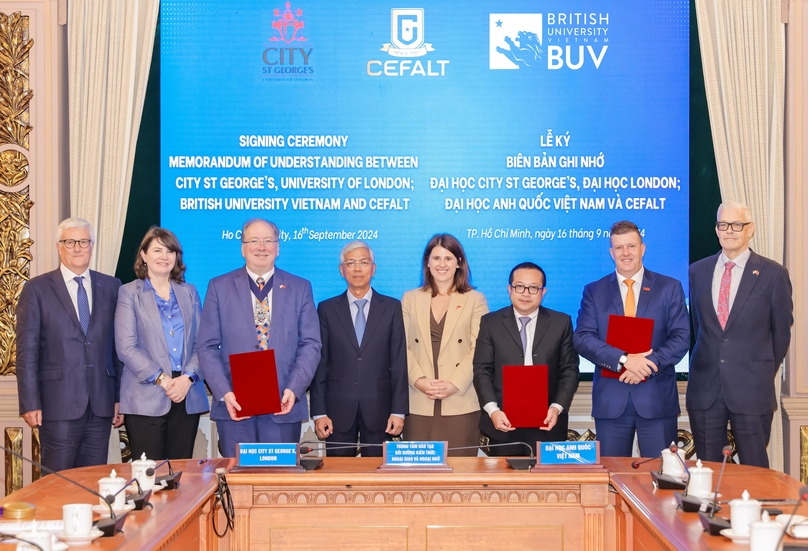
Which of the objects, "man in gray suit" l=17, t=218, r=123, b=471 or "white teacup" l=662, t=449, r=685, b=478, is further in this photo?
"man in gray suit" l=17, t=218, r=123, b=471

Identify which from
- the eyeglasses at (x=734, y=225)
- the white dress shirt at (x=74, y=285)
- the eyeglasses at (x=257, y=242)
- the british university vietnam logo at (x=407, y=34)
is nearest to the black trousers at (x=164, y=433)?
the white dress shirt at (x=74, y=285)

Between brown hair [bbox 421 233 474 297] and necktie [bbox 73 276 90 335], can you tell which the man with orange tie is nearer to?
brown hair [bbox 421 233 474 297]

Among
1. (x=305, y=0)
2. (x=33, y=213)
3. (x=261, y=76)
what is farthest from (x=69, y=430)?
(x=305, y=0)

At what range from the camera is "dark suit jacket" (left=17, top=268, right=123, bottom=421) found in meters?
3.75

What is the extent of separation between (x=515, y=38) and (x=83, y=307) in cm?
275

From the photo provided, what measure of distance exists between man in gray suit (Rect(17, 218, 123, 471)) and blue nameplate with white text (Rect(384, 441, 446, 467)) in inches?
69.7

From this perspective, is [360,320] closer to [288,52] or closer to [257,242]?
[257,242]

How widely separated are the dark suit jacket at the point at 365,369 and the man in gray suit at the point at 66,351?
1.04 m

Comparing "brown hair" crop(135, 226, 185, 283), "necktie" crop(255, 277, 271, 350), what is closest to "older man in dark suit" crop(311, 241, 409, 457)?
"necktie" crop(255, 277, 271, 350)

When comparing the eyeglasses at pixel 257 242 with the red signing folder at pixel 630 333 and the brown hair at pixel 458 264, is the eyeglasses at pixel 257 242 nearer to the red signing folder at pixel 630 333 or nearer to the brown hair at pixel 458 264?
the brown hair at pixel 458 264

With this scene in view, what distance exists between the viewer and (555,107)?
183 inches

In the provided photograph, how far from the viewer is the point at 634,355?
142 inches

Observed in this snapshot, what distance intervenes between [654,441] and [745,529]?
5.79ft

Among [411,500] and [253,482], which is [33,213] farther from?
[411,500]
